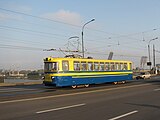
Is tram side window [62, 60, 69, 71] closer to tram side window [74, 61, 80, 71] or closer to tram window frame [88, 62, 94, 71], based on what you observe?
tram side window [74, 61, 80, 71]

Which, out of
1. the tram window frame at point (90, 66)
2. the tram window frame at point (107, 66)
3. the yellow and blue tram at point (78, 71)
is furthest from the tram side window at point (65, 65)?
the tram window frame at point (107, 66)

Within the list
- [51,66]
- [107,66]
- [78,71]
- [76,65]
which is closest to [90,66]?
[78,71]

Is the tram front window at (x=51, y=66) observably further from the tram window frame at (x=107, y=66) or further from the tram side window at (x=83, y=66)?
the tram window frame at (x=107, y=66)

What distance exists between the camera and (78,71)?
1054 inches

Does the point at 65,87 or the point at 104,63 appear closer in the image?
the point at 65,87

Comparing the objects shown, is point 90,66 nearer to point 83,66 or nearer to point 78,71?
point 83,66

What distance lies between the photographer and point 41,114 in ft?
34.8

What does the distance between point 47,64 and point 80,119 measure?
17.0 meters

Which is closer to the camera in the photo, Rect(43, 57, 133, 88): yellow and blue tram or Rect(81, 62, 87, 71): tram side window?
Rect(43, 57, 133, 88): yellow and blue tram

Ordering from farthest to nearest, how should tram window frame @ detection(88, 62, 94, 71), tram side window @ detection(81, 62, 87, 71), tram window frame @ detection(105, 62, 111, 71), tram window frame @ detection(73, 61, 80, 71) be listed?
tram window frame @ detection(105, 62, 111, 71) → tram window frame @ detection(88, 62, 94, 71) → tram side window @ detection(81, 62, 87, 71) → tram window frame @ detection(73, 61, 80, 71)

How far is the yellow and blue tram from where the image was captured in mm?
25291

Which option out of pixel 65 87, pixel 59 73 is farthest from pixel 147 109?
pixel 65 87

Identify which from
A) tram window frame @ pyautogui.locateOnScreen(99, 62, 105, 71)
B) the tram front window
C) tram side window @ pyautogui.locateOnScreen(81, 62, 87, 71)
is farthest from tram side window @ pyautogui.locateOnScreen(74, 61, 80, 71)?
tram window frame @ pyautogui.locateOnScreen(99, 62, 105, 71)

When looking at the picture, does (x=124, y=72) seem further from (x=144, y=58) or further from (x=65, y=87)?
(x=144, y=58)
